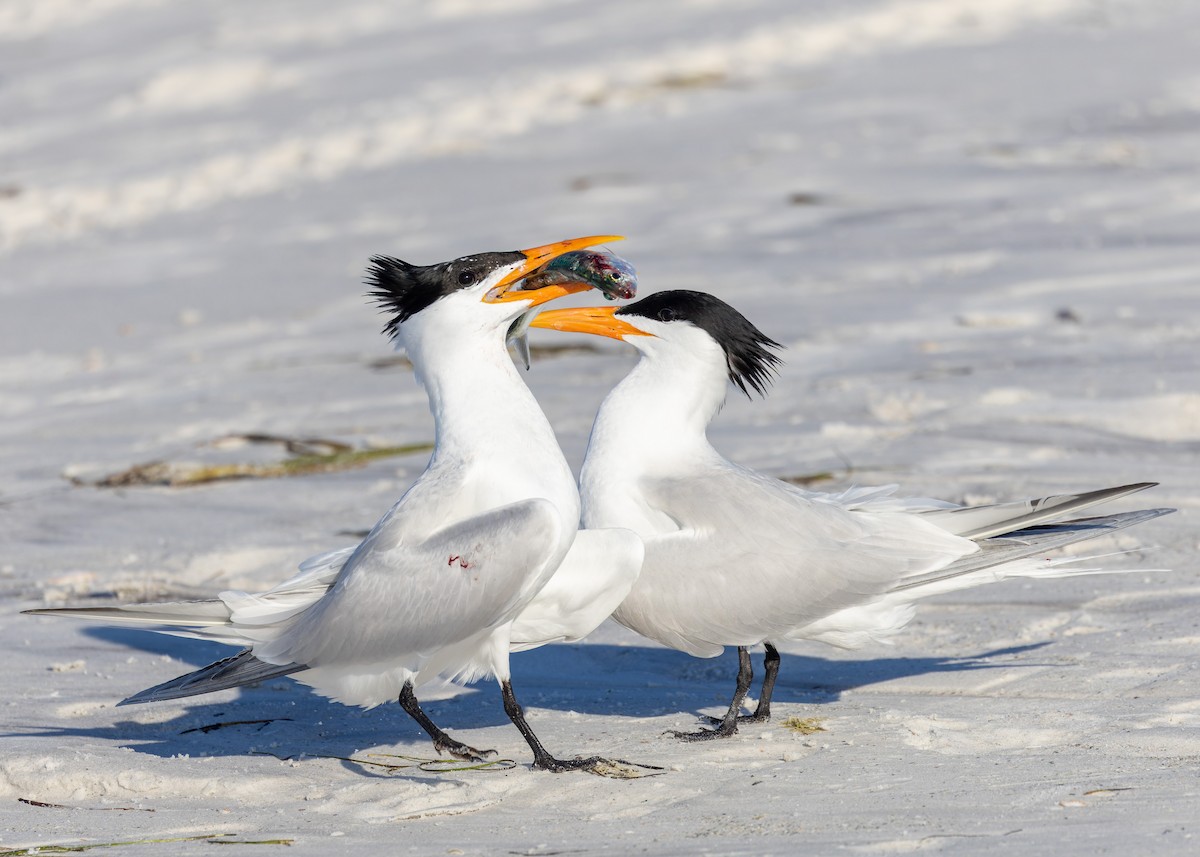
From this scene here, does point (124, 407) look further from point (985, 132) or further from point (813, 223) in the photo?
point (985, 132)

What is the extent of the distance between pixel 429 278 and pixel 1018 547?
1.73 m

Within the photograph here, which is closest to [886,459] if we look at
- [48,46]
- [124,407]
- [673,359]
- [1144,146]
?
[673,359]

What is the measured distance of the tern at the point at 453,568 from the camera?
3.90 metres

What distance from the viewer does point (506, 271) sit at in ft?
14.1

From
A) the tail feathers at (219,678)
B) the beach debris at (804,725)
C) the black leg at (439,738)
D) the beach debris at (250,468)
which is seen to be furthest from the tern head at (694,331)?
the beach debris at (250,468)

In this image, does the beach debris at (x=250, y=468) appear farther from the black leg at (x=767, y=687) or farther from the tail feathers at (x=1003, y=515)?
the tail feathers at (x=1003, y=515)

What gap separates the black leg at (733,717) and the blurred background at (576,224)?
173 centimetres

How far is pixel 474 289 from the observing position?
4.27 meters

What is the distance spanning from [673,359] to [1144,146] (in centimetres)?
659

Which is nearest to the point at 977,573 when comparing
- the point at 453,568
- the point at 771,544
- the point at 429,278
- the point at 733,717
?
the point at 771,544

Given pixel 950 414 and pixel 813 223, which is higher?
pixel 813 223

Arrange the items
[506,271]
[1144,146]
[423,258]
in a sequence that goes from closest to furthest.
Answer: [506,271]
[423,258]
[1144,146]

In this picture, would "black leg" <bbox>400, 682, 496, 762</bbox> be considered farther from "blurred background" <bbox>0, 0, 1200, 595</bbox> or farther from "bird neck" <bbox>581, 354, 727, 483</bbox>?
"blurred background" <bbox>0, 0, 1200, 595</bbox>

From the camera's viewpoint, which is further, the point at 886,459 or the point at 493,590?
the point at 886,459
